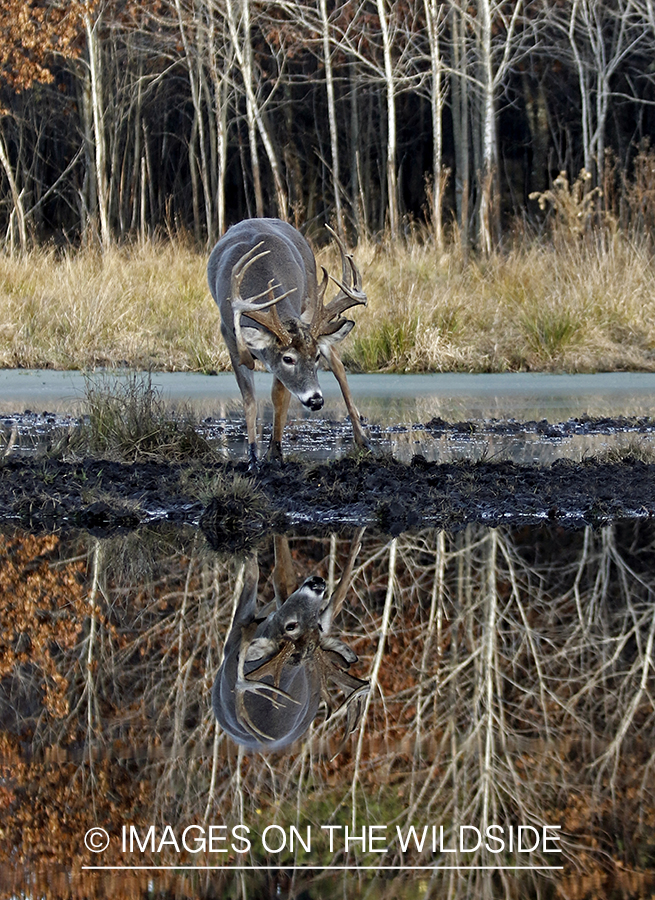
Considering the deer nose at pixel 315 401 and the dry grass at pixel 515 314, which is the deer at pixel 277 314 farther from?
the dry grass at pixel 515 314

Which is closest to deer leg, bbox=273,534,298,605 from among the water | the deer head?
the deer head

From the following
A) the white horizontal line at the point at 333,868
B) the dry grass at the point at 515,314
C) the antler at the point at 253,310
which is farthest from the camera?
the dry grass at the point at 515,314

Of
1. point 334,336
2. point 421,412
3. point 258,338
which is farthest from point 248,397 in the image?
point 421,412

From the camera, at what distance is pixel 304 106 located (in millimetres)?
36219

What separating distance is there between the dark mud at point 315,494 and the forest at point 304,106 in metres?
15.0

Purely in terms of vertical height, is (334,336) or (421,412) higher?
(334,336)

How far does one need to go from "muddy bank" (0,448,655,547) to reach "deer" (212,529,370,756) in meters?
1.39

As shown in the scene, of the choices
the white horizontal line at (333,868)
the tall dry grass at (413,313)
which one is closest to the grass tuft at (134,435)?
the tall dry grass at (413,313)

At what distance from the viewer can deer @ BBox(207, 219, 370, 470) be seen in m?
8.17

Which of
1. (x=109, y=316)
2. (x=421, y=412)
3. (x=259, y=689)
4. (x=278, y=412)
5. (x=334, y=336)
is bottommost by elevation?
(x=421, y=412)

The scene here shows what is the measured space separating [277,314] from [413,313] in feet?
→ 21.8

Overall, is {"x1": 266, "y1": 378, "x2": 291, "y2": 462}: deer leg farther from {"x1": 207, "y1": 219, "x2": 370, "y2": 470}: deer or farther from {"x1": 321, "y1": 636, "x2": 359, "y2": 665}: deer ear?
{"x1": 321, "y1": 636, "x2": 359, "y2": 665}: deer ear

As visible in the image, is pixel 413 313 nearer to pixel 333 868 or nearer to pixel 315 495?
pixel 315 495

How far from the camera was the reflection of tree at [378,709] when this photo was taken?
2922 millimetres
